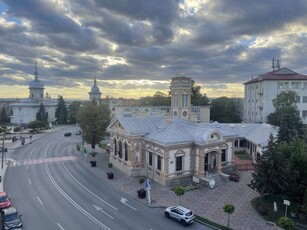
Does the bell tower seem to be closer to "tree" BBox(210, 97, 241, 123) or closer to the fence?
the fence

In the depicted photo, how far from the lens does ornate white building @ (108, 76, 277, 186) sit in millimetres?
33969

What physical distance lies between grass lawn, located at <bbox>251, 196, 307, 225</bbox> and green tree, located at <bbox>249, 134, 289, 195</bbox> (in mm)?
1864

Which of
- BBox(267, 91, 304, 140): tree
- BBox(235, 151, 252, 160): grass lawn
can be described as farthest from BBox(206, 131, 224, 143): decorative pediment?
BBox(235, 151, 252, 160): grass lawn

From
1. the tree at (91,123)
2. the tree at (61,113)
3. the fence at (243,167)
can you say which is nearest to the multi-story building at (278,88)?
the fence at (243,167)

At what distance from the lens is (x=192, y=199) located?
97.2ft

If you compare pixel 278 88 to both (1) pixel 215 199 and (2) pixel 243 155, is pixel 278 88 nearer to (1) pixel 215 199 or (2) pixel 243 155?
(2) pixel 243 155

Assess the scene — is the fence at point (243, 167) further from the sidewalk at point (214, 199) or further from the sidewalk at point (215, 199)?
the sidewalk at point (215, 199)

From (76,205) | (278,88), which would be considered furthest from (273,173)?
(278,88)

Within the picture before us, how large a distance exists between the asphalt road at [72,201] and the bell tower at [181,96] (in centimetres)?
1599

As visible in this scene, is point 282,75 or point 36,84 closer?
point 282,75

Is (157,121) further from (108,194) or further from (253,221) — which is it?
(253,221)

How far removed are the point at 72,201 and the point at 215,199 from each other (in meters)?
16.9

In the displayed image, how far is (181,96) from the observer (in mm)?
41250

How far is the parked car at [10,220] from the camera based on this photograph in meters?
22.3
